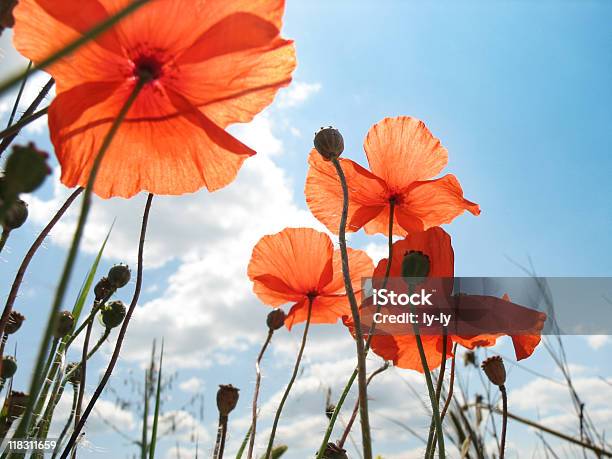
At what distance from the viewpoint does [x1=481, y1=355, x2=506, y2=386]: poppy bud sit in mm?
1331

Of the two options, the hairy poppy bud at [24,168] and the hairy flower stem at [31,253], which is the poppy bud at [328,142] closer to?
the hairy flower stem at [31,253]

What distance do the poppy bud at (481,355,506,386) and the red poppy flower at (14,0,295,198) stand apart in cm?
75

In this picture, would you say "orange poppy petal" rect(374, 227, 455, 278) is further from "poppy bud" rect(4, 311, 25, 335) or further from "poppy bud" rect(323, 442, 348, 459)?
"poppy bud" rect(4, 311, 25, 335)

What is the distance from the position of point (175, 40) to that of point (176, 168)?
26 centimetres

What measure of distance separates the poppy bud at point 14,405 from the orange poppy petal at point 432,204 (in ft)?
3.52

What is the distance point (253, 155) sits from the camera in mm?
979

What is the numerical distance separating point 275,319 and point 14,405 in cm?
71

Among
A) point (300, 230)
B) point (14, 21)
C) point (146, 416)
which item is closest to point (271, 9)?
point (14, 21)

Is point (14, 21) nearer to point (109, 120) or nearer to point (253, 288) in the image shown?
point (109, 120)

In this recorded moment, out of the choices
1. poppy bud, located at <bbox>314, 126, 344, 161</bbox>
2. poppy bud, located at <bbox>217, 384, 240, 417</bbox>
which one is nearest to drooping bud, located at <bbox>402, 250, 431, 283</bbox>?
poppy bud, located at <bbox>314, 126, 344, 161</bbox>

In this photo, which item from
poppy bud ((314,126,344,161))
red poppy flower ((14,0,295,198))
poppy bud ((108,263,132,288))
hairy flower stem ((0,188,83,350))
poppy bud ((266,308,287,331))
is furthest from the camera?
poppy bud ((266,308,287,331))

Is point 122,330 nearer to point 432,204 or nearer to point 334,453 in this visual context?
point 334,453

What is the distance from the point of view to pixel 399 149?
162cm

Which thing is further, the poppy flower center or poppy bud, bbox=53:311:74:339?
poppy bud, bbox=53:311:74:339
